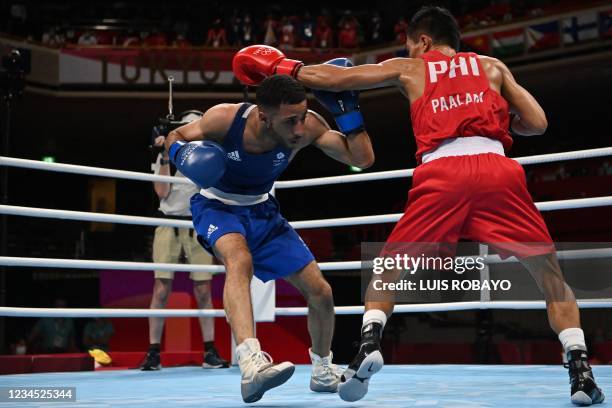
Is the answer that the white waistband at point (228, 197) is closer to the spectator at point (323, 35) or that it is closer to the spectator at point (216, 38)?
the spectator at point (323, 35)

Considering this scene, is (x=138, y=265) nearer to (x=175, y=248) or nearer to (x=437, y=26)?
(x=175, y=248)

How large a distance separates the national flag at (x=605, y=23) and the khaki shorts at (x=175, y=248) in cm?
802

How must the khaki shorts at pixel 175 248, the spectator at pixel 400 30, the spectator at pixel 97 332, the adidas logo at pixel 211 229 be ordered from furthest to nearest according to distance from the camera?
the spectator at pixel 400 30 → the spectator at pixel 97 332 → the khaki shorts at pixel 175 248 → the adidas logo at pixel 211 229

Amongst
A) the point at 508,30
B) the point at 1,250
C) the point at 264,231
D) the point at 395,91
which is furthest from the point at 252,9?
the point at 264,231

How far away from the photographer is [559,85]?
12242 mm

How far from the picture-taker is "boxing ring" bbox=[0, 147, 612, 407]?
7.79ft

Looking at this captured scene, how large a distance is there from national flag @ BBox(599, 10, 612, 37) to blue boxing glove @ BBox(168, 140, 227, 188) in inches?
364

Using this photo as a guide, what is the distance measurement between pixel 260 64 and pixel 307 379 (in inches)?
53.4

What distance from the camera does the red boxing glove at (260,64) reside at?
2656mm

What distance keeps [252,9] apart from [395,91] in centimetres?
441

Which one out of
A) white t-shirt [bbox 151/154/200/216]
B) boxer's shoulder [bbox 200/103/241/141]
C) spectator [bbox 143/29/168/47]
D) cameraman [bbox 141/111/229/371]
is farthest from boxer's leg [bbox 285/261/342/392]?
spectator [bbox 143/29/168/47]

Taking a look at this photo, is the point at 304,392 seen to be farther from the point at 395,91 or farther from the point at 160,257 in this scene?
the point at 395,91

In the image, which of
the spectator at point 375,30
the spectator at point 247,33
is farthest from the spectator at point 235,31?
the spectator at point 375,30

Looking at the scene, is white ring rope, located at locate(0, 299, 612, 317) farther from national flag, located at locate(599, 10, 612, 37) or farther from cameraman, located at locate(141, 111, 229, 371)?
national flag, located at locate(599, 10, 612, 37)
